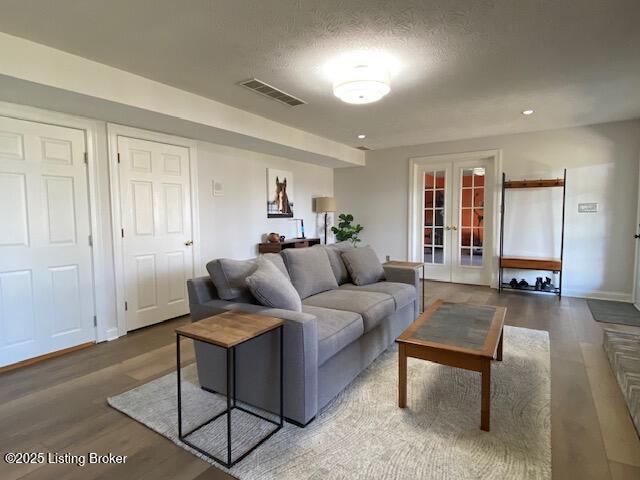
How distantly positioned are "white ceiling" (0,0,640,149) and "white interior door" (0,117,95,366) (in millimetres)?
965

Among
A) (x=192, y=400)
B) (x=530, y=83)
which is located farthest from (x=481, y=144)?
(x=192, y=400)

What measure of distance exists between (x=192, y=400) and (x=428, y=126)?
4265mm

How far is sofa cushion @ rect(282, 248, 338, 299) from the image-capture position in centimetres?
302

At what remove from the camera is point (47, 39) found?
7.66 feet

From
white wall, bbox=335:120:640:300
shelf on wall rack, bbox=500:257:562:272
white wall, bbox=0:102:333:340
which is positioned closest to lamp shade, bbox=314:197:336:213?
white wall, bbox=0:102:333:340

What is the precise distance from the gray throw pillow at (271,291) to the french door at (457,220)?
4.39 m

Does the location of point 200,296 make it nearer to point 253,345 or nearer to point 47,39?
point 253,345

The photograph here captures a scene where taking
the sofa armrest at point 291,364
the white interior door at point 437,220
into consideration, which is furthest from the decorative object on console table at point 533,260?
the sofa armrest at point 291,364

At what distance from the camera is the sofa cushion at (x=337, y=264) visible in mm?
3609

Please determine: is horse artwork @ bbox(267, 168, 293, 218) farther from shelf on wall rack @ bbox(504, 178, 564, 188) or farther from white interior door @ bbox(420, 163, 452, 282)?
shelf on wall rack @ bbox(504, 178, 564, 188)

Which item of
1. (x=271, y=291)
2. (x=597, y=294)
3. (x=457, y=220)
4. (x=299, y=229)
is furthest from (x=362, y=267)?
(x=597, y=294)

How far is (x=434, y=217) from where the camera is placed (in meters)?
6.11

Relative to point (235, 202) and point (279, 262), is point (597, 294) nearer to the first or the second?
point (279, 262)

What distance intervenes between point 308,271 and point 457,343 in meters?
1.42
